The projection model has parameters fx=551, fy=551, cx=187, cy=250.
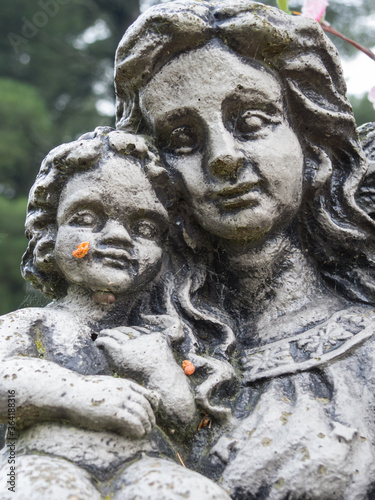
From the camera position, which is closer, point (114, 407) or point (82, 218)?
point (114, 407)

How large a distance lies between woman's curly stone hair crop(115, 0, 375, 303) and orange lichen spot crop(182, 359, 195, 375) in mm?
699

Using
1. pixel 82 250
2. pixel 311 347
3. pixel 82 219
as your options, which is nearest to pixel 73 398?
pixel 82 250

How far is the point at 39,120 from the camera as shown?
664 centimetres

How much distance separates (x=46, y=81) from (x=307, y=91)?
20.3 ft

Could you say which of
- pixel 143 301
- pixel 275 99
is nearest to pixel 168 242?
pixel 143 301

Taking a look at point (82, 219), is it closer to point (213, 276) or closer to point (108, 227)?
point (108, 227)

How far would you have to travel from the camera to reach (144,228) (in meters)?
1.97

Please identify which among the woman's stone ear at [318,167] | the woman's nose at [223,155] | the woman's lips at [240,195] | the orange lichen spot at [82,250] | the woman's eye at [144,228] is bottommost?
the orange lichen spot at [82,250]

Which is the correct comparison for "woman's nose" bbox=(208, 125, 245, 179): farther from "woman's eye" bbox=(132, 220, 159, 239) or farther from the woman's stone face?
"woman's eye" bbox=(132, 220, 159, 239)

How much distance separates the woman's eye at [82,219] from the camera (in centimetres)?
190

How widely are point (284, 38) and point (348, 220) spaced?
71 centimetres

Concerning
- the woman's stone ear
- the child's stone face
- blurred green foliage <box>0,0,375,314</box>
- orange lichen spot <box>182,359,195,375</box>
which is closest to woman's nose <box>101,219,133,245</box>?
the child's stone face

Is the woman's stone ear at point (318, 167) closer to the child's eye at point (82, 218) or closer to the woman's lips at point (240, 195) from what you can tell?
the woman's lips at point (240, 195)

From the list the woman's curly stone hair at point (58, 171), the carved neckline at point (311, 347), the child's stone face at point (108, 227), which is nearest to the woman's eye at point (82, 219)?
the child's stone face at point (108, 227)
